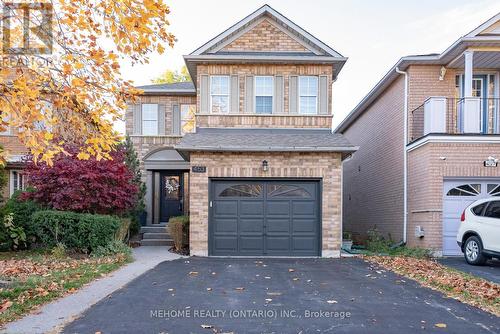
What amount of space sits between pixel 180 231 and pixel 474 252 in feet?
27.3

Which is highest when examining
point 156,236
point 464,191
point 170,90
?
point 170,90

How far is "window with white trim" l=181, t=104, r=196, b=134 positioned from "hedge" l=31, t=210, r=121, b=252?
767 cm

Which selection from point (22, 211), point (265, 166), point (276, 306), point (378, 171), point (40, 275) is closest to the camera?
point (276, 306)

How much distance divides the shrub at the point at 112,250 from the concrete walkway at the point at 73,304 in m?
0.97

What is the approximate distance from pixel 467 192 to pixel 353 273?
17.1 ft

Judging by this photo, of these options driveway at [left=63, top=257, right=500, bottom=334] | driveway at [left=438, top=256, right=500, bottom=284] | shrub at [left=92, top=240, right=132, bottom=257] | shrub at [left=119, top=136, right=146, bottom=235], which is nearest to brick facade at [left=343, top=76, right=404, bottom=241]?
driveway at [left=438, top=256, right=500, bottom=284]

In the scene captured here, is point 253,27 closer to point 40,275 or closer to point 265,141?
point 265,141

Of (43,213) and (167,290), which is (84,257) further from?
(167,290)

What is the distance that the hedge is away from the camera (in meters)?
11.6

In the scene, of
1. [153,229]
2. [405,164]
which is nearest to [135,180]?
[153,229]

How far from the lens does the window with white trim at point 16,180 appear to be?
16.6 metres

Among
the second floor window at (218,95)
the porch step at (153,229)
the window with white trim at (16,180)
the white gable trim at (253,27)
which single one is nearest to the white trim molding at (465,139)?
the white gable trim at (253,27)

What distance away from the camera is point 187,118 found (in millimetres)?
18734

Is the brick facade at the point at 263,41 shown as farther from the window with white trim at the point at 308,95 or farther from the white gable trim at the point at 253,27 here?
the window with white trim at the point at 308,95
